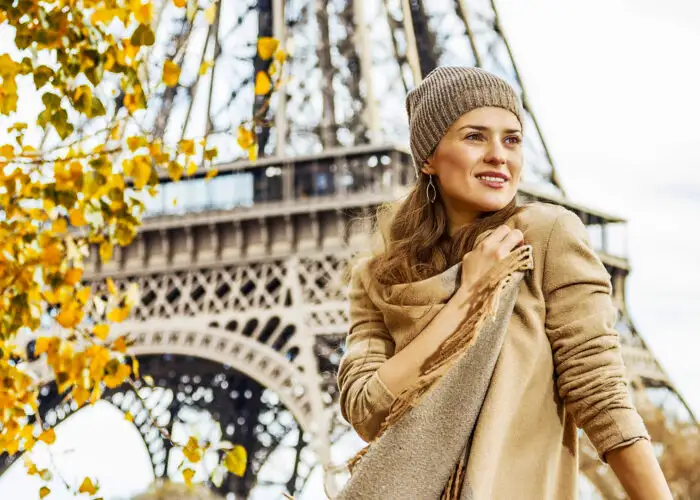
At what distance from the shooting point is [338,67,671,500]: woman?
2.60 metres

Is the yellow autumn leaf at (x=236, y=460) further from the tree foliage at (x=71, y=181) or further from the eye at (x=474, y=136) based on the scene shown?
the eye at (x=474, y=136)

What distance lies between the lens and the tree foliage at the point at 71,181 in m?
5.15

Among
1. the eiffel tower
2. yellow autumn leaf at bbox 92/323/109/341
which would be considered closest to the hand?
yellow autumn leaf at bbox 92/323/109/341

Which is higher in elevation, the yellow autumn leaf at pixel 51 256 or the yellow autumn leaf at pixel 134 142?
the yellow autumn leaf at pixel 134 142

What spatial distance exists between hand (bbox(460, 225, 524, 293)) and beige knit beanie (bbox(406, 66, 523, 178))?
1.04 ft

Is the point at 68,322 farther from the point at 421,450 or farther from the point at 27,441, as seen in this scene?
the point at 421,450

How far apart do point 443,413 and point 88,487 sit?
301 centimetres

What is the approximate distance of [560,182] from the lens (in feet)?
73.2

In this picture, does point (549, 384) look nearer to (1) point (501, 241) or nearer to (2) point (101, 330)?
(1) point (501, 241)

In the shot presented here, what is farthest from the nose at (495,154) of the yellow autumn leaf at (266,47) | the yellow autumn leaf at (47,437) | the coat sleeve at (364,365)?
the yellow autumn leaf at (47,437)

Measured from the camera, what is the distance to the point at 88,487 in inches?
209

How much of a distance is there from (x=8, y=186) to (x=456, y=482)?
3485mm

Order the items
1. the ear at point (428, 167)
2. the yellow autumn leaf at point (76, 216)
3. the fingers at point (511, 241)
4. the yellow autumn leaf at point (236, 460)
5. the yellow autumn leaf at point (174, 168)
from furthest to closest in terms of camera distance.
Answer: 1. the yellow autumn leaf at point (174, 168)
2. the yellow autumn leaf at point (76, 216)
3. the yellow autumn leaf at point (236, 460)
4. the ear at point (428, 167)
5. the fingers at point (511, 241)

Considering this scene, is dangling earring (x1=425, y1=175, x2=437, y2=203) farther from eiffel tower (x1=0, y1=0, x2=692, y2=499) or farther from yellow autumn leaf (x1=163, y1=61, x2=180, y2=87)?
eiffel tower (x1=0, y1=0, x2=692, y2=499)
